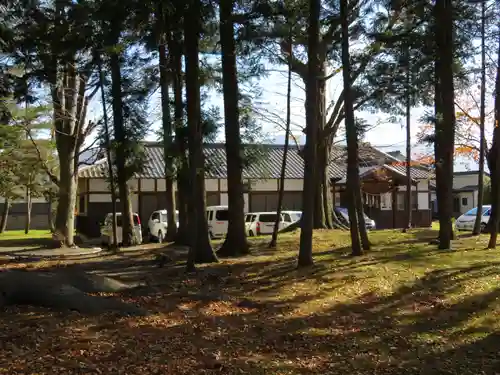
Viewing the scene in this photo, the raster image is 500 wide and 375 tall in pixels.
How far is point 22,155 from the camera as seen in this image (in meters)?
29.2

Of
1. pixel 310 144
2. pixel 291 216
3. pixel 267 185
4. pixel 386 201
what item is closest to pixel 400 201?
pixel 386 201

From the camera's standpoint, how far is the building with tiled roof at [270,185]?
92.6ft

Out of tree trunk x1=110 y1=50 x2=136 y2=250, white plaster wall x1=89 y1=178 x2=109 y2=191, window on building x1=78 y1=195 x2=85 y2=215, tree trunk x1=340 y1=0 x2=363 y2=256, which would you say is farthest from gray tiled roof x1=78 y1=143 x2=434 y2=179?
tree trunk x1=340 y1=0 x2=363 y2=256

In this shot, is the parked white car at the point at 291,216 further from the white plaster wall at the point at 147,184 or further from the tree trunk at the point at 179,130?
the tree trunk at the point at 179,130

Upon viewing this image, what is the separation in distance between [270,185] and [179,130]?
52.8 ft

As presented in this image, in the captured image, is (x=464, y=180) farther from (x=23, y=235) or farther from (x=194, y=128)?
(x=194, y=128)

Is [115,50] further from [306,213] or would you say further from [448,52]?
[448,52]

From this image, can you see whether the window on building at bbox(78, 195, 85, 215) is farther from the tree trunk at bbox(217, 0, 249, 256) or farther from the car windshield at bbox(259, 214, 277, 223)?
the tree trunk at bbox(217, 0, 249, 256)

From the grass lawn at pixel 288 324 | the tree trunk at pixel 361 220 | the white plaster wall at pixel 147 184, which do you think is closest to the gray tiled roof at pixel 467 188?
the white plaster wall at pixel 147 184

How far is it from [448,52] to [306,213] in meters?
5.45

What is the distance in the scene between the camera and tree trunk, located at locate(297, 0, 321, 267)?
1102 cm

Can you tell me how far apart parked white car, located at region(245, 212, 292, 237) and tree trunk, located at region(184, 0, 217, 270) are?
12510mm

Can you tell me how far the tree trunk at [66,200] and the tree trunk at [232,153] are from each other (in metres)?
8.11

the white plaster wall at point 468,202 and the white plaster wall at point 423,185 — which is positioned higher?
the white plaster wall at point 423,185
